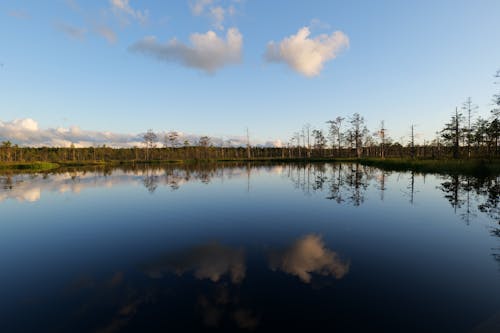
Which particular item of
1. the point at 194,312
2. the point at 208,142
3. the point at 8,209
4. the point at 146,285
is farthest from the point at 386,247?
the point at 208,142

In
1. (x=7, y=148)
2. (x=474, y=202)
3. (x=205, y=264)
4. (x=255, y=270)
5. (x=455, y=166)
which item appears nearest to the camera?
(x=255, y=270)

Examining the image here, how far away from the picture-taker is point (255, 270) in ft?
27.1

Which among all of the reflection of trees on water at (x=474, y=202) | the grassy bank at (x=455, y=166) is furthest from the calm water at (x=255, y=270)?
the grassy bank at (x=455, y=166)

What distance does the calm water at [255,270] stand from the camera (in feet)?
18.7

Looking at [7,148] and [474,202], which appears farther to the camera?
[7,148]

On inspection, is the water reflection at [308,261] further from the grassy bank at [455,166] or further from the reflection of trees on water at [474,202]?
the grassy bank at [455,166]

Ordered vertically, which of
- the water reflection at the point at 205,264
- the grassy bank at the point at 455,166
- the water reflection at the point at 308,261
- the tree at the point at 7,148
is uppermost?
the tree at the point at 7,148

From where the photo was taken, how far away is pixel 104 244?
1138cm

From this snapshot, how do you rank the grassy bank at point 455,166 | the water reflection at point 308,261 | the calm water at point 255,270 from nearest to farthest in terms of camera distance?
the calm water at point 255,270 < the water reflection at point 308,261 < the grassy bank at point 455,166

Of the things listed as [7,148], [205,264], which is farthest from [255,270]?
[7,148]

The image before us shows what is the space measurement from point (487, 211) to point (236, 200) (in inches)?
704

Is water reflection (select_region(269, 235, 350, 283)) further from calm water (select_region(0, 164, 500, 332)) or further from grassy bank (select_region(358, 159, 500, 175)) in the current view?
grassy bank (select_region(358, 159, 500, 175))

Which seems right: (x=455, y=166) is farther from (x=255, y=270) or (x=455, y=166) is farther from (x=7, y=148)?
(x=7, y=148)

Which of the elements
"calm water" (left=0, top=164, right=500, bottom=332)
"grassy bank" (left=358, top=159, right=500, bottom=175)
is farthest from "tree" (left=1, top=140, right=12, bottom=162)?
"grassy bank" (left=358, top=159, right=500, bottom=175)
